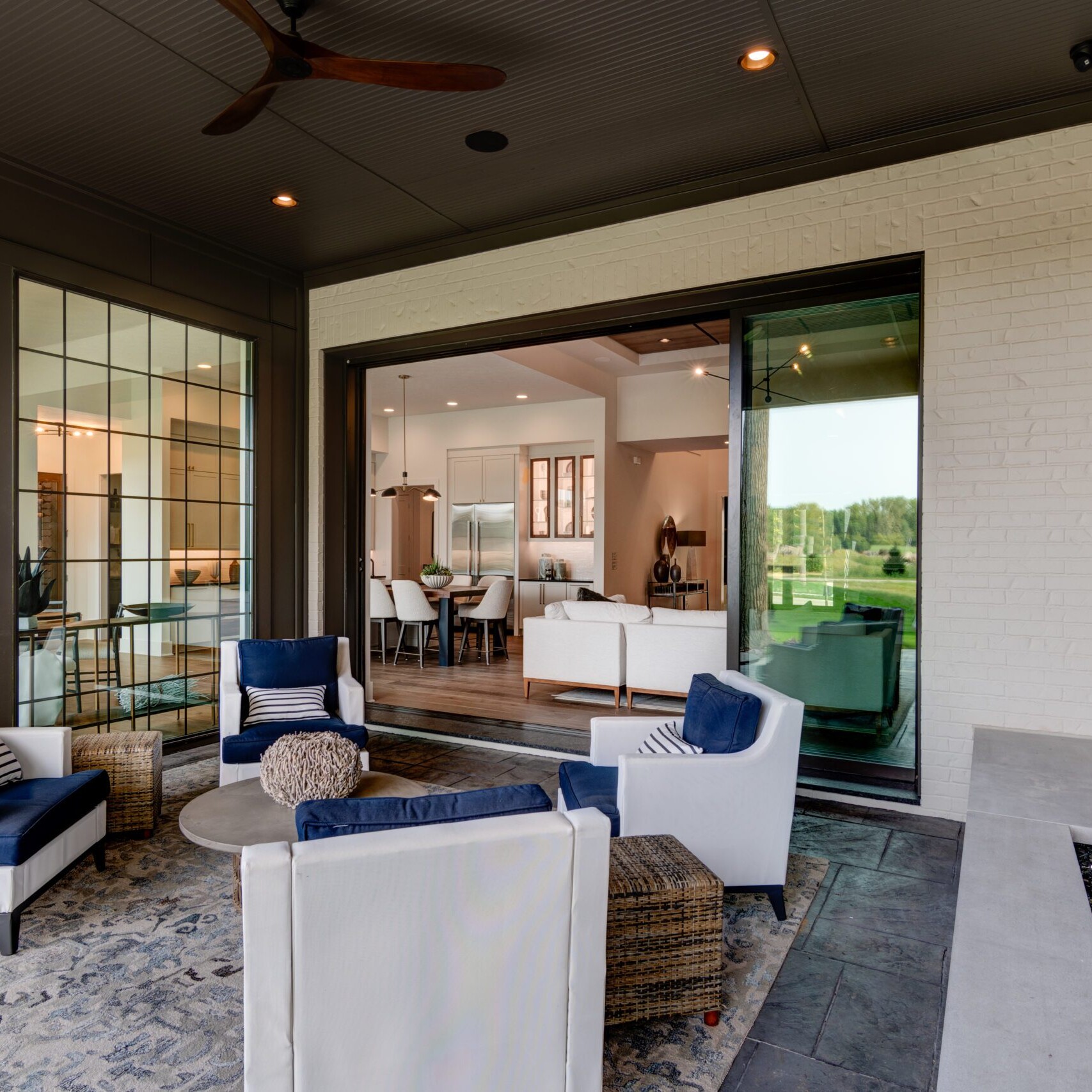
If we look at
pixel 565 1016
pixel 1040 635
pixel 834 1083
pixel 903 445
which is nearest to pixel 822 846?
pixel 1040 635

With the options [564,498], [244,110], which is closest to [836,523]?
[244,110]

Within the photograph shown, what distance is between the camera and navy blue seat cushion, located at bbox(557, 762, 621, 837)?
2781 millimetres

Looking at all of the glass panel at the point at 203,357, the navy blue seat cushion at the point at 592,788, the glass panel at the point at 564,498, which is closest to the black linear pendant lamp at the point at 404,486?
the glass panel at the point at 564,498

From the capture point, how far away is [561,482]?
35.0 ft

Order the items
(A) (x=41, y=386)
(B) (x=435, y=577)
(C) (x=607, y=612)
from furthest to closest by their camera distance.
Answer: (B) (x=435, y=577) → (C) (x=607, y=612) → (A) (x=41, y=386)

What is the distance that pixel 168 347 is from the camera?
5105 millimetres

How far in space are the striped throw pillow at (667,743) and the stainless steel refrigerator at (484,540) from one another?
7619mm

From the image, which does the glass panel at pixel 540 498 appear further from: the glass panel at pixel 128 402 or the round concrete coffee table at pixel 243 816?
the round concrete coffee table at pixel 243 816

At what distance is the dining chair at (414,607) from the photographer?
8164 mm

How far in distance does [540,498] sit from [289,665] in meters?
6.80

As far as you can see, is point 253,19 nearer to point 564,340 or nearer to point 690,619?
point 564,340

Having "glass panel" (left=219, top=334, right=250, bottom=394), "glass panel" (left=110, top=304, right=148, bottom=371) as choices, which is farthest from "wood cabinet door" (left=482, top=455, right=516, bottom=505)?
"glass panel" (left=110, top=304, right=148, bottom=371)

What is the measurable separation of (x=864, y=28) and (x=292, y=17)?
2161 mm

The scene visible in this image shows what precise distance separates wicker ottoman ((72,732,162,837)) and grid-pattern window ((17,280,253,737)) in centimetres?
124
